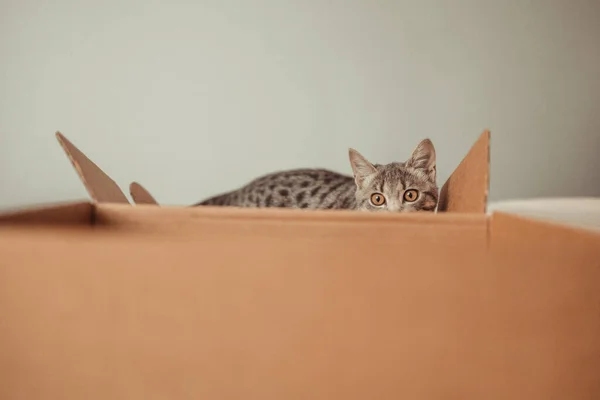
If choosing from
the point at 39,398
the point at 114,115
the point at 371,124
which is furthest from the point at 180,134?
the point at 39,398

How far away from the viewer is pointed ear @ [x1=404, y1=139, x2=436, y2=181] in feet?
3.67

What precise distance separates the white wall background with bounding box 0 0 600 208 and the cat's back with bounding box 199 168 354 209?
29 centimetres

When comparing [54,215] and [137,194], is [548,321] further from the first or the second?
[137,194]

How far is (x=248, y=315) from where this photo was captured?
38cm

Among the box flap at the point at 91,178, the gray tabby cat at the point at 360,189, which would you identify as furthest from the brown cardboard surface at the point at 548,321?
the gray tabby cat at the point at 360,189

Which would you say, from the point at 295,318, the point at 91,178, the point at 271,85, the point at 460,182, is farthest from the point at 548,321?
the point at 271,85

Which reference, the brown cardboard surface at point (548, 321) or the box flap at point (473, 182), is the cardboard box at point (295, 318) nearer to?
the brown cardboard surface at point (548, 321)

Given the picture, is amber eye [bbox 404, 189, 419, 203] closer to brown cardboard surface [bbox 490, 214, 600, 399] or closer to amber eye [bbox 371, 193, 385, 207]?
amber eye [bbox 371, 193, 385, 207]

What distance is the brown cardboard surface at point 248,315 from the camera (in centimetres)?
38

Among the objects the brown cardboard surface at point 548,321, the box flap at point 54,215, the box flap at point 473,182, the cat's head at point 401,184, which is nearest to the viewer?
the brown cardboard surface at point 548,321

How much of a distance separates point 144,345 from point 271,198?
0.86 meters

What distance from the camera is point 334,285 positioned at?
15.0 inches

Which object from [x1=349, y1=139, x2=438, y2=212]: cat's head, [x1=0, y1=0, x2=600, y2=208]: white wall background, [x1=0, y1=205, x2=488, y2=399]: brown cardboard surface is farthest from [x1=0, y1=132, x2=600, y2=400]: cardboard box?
[x1=0, y1=0, x2=600, y2=208]: white wall background

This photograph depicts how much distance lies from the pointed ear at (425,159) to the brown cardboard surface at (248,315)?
77 centimetres
